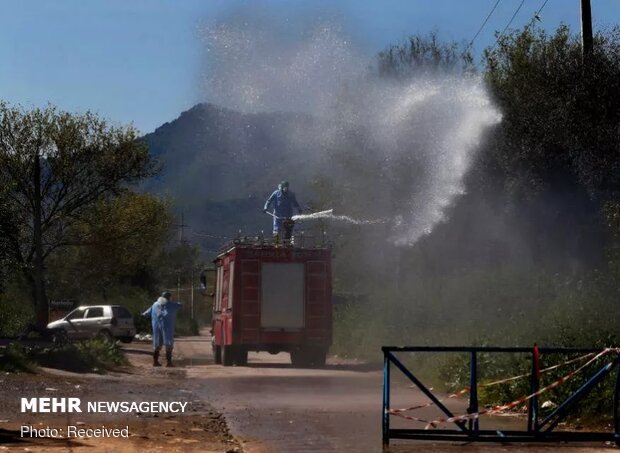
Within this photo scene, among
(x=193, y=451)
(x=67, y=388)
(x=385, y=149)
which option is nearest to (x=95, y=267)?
(x=385, y=149)

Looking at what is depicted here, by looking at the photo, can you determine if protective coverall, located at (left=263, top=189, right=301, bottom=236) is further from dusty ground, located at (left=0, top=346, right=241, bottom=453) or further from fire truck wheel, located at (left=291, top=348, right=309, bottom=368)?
dusty ground, located at (left=0, top=346, right=241, bottom=453)

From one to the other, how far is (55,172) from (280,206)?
1983cm

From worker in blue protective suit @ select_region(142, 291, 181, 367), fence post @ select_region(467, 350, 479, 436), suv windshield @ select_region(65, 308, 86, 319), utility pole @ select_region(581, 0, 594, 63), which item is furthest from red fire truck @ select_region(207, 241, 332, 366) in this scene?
suv windshield @ select_region(65, 308, 86, 319)

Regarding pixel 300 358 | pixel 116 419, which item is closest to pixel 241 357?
pixel 300 358

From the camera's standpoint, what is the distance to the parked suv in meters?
41.4

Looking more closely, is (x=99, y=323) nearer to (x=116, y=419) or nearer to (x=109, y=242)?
(x=109, y=242)

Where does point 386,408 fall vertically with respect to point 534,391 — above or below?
below

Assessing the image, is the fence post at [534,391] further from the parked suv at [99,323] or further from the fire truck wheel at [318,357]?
the parked suv at [99,323]

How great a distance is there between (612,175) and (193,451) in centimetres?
2051

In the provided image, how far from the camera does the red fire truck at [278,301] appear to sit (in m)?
25.4

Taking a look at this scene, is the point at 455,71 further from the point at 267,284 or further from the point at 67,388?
the point at 67,388

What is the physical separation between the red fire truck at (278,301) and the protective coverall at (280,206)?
1.16m

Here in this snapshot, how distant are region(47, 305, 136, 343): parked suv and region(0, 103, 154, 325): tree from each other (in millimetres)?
1320

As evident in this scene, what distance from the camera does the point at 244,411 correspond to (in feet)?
48.0
